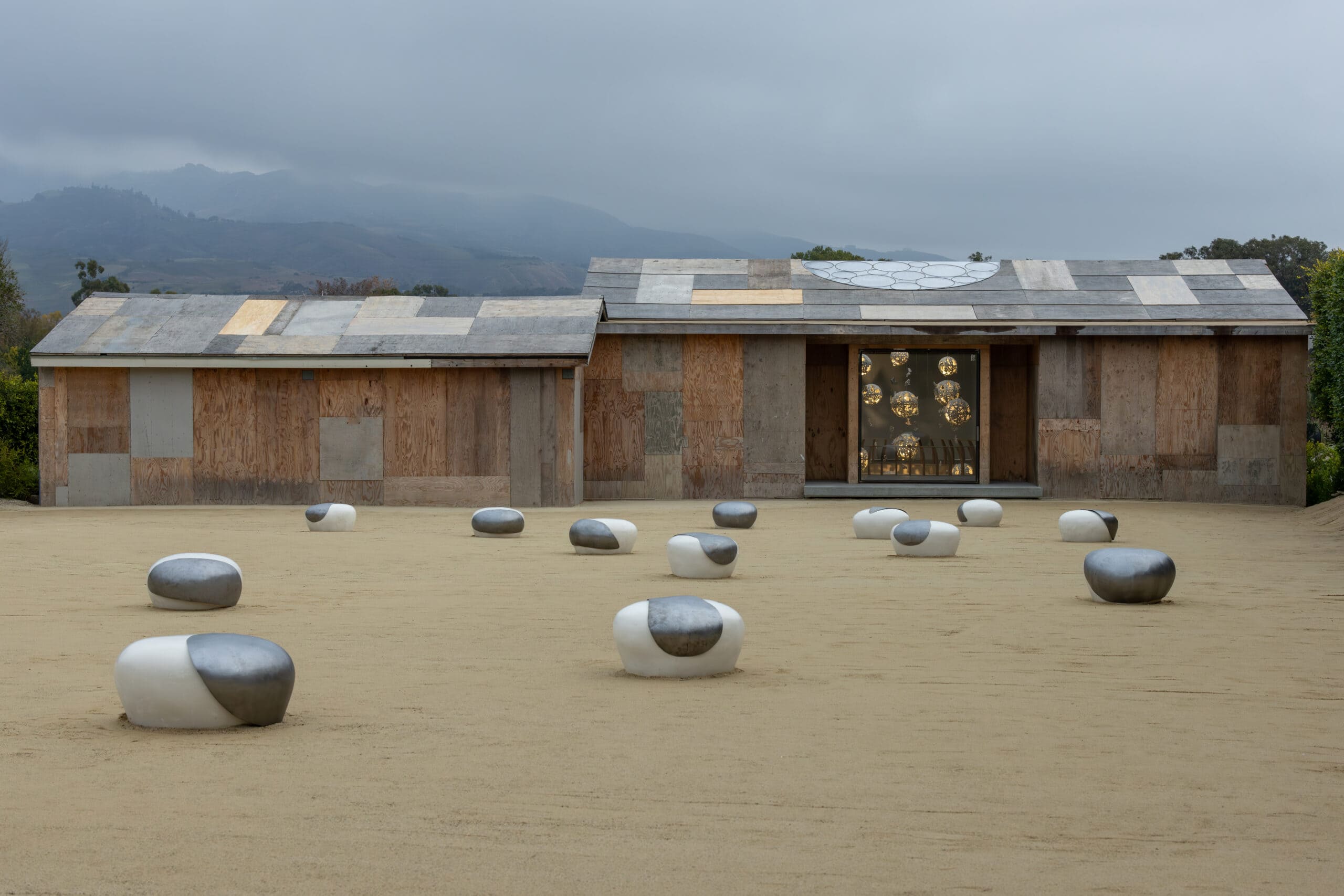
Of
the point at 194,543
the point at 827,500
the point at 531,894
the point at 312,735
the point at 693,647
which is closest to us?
the point at 531,894

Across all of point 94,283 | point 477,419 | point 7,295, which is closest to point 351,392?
point 477,419

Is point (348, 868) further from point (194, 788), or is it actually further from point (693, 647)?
point (693, 647)

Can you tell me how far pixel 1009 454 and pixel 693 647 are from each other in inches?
693

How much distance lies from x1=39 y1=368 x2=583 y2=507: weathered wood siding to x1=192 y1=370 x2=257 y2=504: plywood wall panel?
0.01 metres

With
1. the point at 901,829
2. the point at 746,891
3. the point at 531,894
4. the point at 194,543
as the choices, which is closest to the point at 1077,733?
the point at 901,829

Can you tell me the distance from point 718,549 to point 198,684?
5.26 metres

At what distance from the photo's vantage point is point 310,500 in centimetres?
1867

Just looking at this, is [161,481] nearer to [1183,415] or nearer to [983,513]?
[983,513]

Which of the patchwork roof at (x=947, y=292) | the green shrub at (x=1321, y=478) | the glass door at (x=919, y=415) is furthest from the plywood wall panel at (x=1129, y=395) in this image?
the green shrub at (x=1321, y=478)

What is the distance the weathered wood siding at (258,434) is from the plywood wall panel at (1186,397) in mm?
8955

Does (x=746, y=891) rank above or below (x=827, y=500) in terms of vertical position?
above

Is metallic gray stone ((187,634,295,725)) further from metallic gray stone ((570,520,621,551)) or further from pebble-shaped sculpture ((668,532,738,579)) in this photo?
metallic gray stone ((570,520,621,551))

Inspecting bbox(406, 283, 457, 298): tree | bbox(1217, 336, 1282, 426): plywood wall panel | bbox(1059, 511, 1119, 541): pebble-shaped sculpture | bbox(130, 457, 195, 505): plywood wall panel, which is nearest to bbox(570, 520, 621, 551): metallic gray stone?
bbox(1059, 511, 1119, 541): pebble-shaped sculpture

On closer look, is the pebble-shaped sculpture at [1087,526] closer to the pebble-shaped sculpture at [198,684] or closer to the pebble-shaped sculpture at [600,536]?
the pebble-shaped sculpture at [600,536]
